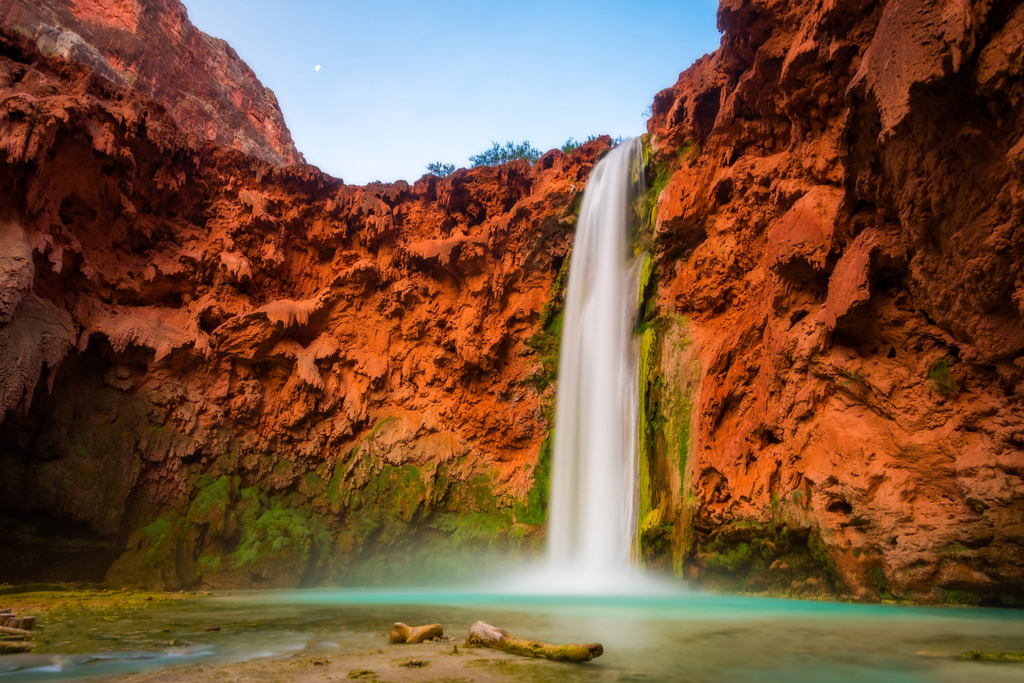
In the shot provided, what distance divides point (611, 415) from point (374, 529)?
22.9ft

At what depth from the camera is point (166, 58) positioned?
95.1 feet

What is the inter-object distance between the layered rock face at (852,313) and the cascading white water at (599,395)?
101 centimetres

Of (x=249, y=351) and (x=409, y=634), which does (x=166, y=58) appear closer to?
(x=249, y=351)

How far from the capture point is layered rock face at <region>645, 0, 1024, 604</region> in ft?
22.0

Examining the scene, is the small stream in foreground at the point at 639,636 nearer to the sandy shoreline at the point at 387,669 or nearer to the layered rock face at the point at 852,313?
the sandy shoreline at the point at 387,669

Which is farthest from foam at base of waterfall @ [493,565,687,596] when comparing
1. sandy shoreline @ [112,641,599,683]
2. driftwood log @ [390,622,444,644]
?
sandy shoreline @ [112,641,599,683]

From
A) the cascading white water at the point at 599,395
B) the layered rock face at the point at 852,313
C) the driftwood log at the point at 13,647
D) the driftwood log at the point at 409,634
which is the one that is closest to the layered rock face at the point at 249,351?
the cascading white water at the point at 599,395

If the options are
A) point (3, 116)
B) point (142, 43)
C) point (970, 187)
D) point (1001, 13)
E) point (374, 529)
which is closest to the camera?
point (1001, 13)

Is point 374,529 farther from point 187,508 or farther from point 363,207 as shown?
point 363,207

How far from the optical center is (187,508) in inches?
525

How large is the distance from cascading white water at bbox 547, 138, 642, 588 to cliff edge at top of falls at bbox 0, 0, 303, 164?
777 inches

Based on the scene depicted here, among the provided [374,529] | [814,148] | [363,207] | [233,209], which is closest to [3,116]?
[233,209]

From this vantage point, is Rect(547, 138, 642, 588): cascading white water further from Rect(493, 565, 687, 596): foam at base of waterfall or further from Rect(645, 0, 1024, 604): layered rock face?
Rect(645, 0, 1024, 604): layered rock face

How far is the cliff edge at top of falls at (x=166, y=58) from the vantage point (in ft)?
74.7
